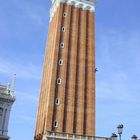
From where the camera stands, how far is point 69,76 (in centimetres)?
5619

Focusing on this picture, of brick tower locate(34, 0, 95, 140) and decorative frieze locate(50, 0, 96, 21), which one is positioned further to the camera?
decorative frieze locate(50, 0, 96, 21)

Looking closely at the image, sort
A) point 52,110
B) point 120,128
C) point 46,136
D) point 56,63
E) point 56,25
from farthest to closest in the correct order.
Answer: point 56,25, point 56,63, point 52,110, point 46,136, point 120,128

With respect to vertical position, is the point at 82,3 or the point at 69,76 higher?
the point at 82,3

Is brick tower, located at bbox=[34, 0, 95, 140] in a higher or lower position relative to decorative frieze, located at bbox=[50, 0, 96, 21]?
lower

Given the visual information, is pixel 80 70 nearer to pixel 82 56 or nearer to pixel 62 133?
pixel 82 56

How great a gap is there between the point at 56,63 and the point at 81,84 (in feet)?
18.6

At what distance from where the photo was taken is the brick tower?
172 ft

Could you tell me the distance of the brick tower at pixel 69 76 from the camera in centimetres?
5228

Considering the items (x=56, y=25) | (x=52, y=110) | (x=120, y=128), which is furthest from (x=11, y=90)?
(x=120, y=128)

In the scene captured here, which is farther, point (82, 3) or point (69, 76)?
point (82, 3)

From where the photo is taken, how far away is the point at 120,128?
85.6 feet

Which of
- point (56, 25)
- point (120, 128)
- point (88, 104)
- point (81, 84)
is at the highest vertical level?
point (56, 25)

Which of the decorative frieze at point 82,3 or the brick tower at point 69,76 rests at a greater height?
the decorative frieze at point 82,3

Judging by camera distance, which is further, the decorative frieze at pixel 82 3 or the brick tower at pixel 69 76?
the decorative frieze at pixel 82 3
